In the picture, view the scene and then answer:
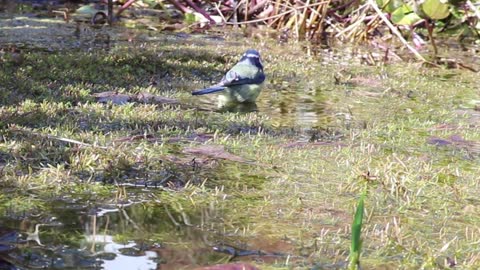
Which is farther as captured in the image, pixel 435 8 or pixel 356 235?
pixel 435 8

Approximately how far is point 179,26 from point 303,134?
533 cm

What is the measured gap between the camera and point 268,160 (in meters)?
3.10

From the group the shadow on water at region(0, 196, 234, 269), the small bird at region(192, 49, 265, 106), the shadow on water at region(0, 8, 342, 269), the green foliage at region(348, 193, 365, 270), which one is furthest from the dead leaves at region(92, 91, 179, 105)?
the green foliage at region(348, 193, 365, 270)

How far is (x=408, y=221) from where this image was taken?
249 centimetres

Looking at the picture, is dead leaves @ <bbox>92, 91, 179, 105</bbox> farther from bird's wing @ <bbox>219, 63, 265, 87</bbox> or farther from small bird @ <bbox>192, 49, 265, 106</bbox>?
bird's wing @ <bbox>219, 63, 265, 87</bbox>

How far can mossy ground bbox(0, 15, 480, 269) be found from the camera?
2277 mm

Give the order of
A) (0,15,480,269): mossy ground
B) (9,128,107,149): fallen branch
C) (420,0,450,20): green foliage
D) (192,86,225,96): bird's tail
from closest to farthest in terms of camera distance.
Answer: (0,15,480,269): mossy ground
(9,128,107,149): fallen branch
(192,86,225,96): bird's tail
(420,0,450,20): green foliage

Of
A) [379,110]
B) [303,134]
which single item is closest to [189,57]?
[379,110]

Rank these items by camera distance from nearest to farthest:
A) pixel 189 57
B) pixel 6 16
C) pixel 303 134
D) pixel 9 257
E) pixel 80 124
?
pixel 9 257 < pixel 80 124 < pixel 303 134 < pixel 189 57 < pixel 6 16

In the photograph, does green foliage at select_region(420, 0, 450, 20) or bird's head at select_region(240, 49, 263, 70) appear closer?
bird's head at select_region(240, 49, 263, 70)

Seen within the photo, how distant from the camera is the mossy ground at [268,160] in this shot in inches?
89.7

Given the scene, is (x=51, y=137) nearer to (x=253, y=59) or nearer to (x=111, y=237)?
(x=111, y=237)

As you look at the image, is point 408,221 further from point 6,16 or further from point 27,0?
point 27,0

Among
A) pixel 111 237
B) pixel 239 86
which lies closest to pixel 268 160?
pixel 111 237
